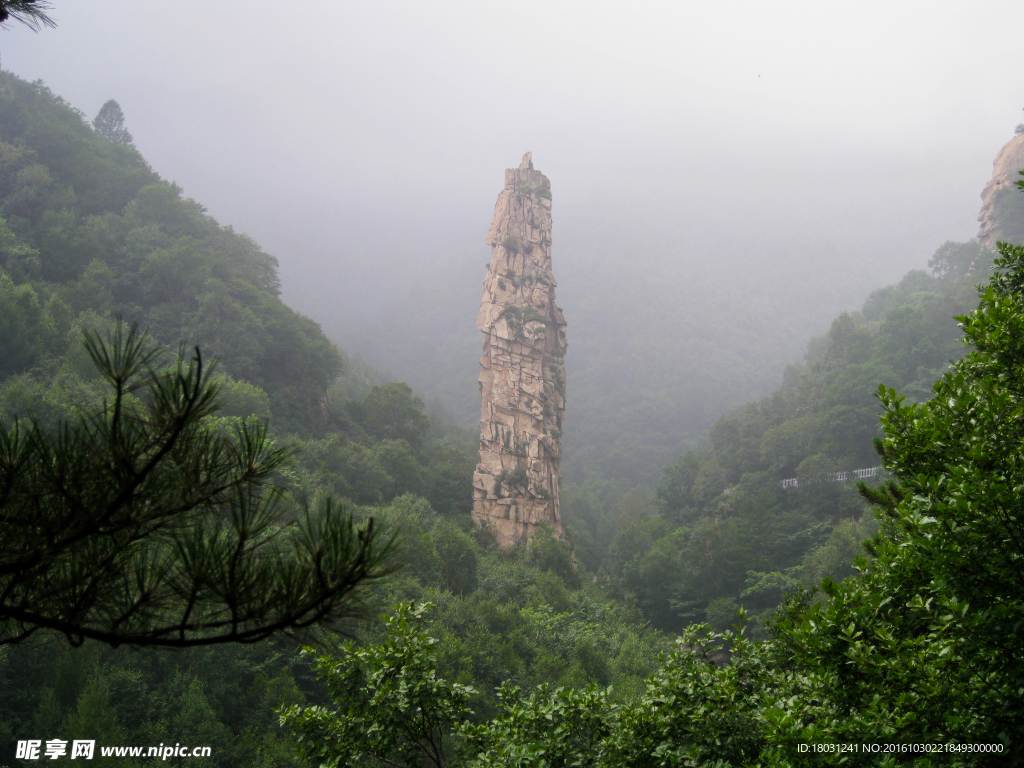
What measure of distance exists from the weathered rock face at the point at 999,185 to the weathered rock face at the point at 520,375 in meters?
38.5

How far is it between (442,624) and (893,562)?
16263 mm

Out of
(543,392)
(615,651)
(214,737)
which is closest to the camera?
(214,737)

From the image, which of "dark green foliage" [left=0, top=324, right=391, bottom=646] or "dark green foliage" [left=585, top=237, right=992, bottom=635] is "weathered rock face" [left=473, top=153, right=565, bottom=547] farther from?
"dark green foliage" [left=0, top=324, right=391, bottom=646]

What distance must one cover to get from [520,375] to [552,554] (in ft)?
33.7

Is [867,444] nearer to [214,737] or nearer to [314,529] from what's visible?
[214,737]

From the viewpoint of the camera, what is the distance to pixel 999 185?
50281 millimetres

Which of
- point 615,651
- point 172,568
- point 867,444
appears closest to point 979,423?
point 172,568

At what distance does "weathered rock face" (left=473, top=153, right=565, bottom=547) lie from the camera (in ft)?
111

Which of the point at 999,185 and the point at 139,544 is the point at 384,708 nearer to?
the point at 139,544

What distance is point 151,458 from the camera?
8.87ft

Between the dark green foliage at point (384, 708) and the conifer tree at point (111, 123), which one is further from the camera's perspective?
the conifer tree at point (111, 123)

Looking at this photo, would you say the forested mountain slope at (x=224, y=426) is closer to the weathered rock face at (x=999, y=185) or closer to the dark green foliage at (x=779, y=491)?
the dark green foliage at (x=779, y=491)

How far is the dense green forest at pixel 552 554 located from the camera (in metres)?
4.23

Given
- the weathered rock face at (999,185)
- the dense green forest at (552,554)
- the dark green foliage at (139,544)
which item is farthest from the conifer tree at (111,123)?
the weathered rock face at (999,185)
